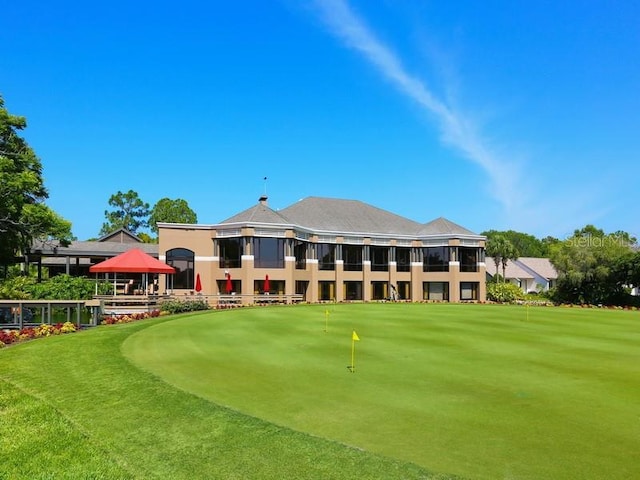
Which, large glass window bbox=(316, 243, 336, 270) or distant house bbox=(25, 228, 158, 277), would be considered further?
large glass window bbox=(316, 243, 336, 270)

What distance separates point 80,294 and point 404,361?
98.3 ft

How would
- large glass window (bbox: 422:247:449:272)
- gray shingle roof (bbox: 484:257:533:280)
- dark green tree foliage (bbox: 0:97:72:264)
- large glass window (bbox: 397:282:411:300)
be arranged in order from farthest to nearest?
gray shingle roof (bbox: 484:257:533:280) → large glass window (bbox: 397:282:411:300) → large glass window (bbox: 422:247:449:272) → dark green tree foliage (bbox: 0:97:72:264)

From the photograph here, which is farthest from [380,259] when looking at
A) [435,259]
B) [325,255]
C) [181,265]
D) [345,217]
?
[181,265]

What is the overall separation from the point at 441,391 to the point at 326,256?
1577 inches

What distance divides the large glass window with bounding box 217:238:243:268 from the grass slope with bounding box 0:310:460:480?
3265 cm

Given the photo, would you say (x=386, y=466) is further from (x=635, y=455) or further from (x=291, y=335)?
(x=291, y=335)

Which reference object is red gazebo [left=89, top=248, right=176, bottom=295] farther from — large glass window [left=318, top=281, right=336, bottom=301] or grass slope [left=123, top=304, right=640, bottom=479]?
large glass window [left=318, top=281, right=336, bottom=301]

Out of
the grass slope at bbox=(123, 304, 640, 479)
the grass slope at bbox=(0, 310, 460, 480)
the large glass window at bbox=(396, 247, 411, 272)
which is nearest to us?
the grass slope at bbox=(0, 310, 460, 480)

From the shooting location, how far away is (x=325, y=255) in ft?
160

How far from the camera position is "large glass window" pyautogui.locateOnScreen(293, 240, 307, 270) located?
4534 centimetres

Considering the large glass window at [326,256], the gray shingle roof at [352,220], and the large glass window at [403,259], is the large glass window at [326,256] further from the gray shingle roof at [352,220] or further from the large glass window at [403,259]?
the large glass window at [403,259]

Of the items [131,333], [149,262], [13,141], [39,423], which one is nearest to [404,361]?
[39,423]

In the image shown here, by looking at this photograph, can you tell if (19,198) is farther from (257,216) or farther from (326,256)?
(326,256)

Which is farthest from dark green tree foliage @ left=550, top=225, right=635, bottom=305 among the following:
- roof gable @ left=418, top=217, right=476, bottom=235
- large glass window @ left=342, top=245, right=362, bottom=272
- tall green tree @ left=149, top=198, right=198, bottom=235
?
tall green tree @ left=149, top=198, right=198, bottom=235
